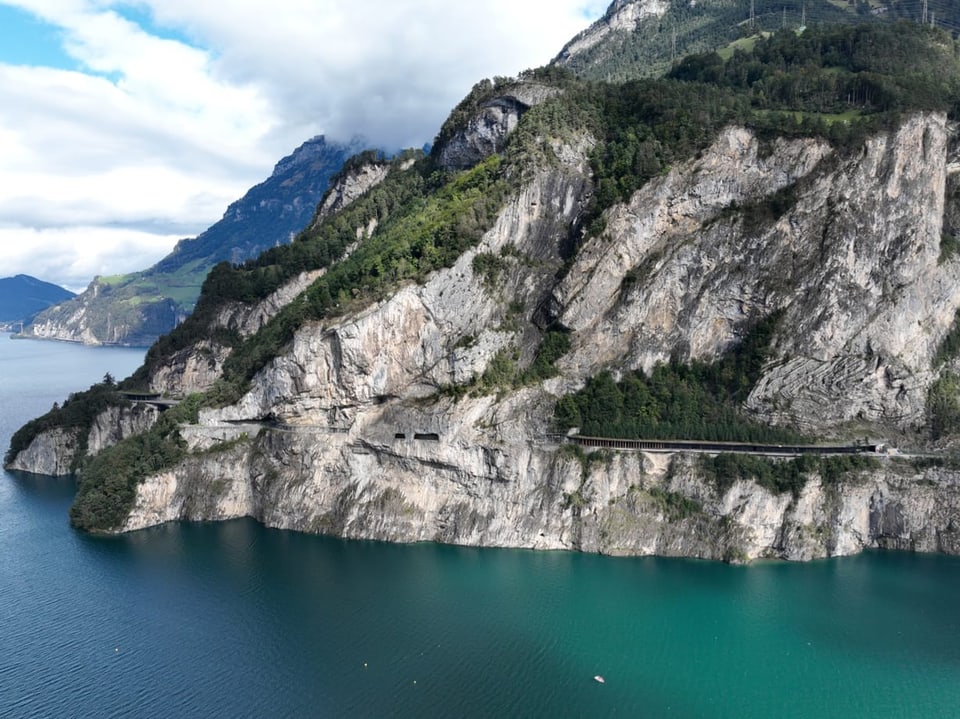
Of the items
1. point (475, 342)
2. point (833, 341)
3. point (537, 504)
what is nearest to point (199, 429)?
point (475, 342)

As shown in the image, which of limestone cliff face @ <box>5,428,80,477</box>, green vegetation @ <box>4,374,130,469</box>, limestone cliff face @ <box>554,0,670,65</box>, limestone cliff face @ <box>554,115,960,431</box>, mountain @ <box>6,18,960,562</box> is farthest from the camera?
limestone cliff face @ <box>554,0,670,65</box>

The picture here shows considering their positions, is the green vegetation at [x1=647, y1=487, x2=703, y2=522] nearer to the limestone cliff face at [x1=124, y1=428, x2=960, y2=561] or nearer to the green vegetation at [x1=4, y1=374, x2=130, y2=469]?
the limestone cliff face at [x1=124, y1=428, x2=960, y2=561]

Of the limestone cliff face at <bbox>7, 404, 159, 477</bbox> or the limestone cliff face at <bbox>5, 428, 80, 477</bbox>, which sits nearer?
the limestone cliff face at <bbox>7, 404, 159, 477</bbox>

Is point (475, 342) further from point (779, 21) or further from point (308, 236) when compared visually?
point (779, 21)

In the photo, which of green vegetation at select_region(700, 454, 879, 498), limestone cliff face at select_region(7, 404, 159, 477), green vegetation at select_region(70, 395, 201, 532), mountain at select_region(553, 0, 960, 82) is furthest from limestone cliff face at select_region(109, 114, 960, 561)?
mountain at select_region(553, 0, 960, 82)

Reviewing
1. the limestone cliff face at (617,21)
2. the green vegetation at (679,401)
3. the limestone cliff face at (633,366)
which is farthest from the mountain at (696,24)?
the green vegetation at (679,401)

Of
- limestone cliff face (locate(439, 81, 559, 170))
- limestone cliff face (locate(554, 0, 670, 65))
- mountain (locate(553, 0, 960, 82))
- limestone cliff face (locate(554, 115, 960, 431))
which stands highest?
limestone cliff face (locate(554, 0, 670, 65))

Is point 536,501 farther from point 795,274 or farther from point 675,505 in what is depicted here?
point 795,274
